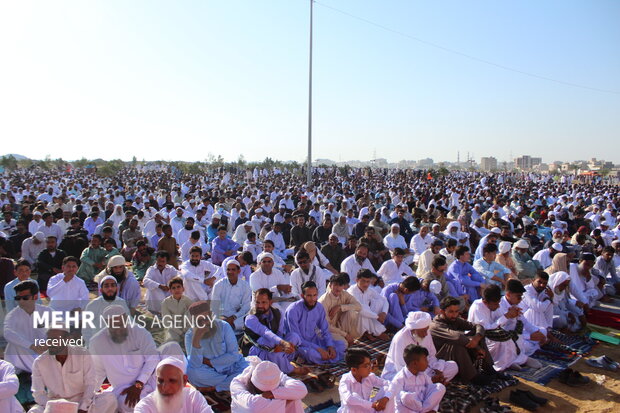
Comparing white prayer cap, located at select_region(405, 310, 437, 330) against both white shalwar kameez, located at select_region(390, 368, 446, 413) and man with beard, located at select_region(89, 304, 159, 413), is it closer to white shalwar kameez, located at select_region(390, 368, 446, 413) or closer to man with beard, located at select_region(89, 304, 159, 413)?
white shalwar kameez, located at select_region(390, 368, 446, 413)

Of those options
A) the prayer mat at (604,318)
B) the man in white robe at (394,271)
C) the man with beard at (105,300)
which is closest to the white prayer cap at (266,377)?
the man with beard at (105,300)

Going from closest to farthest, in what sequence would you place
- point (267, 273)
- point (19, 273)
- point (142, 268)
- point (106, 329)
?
point (106, 329) → point (19, 273) → point (267, 273) → point (142, 268)

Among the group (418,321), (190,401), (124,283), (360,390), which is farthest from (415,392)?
(124,283)

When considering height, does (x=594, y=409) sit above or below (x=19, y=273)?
below

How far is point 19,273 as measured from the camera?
5152 millimetres

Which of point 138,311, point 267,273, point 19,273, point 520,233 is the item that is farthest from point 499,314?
point 520,233

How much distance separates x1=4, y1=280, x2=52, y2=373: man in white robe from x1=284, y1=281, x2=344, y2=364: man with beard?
2.34m

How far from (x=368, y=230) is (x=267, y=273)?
304 centimetres

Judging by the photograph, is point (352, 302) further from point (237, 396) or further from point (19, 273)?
point (19, 273)

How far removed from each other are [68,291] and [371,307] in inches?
141

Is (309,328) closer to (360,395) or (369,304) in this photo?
(369,304)

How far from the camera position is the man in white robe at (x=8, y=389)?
10.0 ft

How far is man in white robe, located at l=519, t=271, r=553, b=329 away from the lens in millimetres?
5344

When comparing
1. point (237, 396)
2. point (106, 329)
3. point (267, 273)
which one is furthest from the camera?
point (267, 273)
